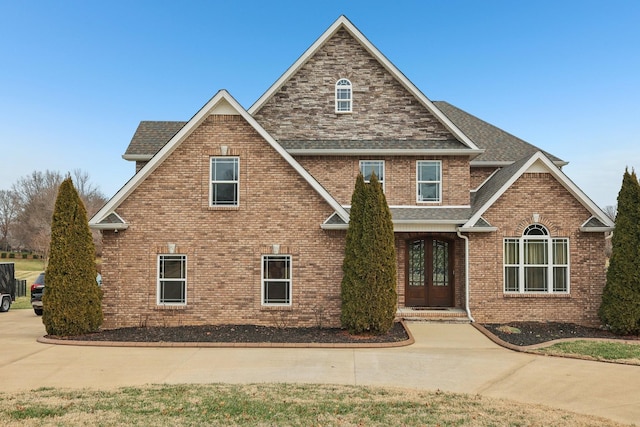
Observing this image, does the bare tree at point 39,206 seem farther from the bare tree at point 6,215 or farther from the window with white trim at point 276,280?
the window with white trim at point 276,280

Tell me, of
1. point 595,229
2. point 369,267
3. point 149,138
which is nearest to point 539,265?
point 595,229

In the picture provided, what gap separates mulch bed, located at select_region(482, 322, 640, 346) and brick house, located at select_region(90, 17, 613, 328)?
426 mm

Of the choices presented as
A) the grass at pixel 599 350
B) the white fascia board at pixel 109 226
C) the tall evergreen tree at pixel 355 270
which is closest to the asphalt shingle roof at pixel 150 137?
the white fascia board at pixel 109 226

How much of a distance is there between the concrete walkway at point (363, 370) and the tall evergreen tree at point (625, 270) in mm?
3857

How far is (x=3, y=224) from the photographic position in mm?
79250

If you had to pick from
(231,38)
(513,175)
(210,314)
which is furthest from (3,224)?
(513,175)

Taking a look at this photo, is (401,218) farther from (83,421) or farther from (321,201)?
(83,421)

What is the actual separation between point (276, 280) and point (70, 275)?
18.0 feet

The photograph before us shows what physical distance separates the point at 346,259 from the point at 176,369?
548 cm

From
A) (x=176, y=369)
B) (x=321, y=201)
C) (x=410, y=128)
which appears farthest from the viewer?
(x=410, y=128)

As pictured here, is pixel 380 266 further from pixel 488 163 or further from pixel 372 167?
pixel 488 163

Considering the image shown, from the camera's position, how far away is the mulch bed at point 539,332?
43.6ft

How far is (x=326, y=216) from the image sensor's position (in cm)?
1484

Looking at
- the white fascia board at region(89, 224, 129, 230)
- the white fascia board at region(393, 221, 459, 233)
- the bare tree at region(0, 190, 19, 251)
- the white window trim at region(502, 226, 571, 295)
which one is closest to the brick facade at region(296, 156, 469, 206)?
the white fascia board at region(393, 221, 459, 233)
